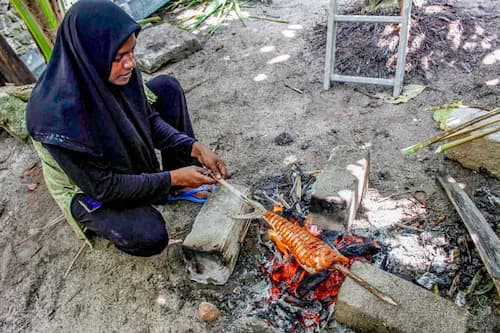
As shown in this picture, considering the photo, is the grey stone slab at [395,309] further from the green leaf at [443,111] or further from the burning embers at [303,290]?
the green leaf at [443,111]

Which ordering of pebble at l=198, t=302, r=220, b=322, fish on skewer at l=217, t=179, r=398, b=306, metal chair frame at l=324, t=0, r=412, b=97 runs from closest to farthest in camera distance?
fish on skewer at l=217, t=179, r=398, b=306 < pebble at l=198, t=302, r=220, b=322 < metal chair frame at l=324, t=0, r=412, b=97

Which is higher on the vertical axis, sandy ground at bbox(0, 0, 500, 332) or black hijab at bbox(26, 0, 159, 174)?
black hijab at bbox(26, 0, 159, 174)

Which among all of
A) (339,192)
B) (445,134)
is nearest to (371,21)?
(445,134)

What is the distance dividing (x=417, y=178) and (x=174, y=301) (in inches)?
75.2

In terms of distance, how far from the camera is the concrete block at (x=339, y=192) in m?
2.39

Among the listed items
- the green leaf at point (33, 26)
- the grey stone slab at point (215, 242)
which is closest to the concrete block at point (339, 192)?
the grey stone slab at point (215, 242)

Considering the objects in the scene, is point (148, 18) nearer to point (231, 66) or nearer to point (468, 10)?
point (231, 66)

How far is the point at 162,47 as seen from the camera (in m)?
5.19

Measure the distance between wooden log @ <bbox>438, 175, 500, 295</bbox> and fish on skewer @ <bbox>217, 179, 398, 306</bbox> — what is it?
0.62 metres

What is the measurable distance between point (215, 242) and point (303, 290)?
55 cm

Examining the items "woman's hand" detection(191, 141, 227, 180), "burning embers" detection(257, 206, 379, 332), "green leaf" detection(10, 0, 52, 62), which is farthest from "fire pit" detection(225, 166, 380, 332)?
"green leaf" detection(10, 0, 52, 62)

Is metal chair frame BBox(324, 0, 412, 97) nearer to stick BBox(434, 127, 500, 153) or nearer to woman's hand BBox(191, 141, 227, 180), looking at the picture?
stick BBox(434, 127, 500, 153)

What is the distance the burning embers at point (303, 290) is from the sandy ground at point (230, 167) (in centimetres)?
17

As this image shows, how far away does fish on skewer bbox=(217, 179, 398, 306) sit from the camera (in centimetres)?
191
